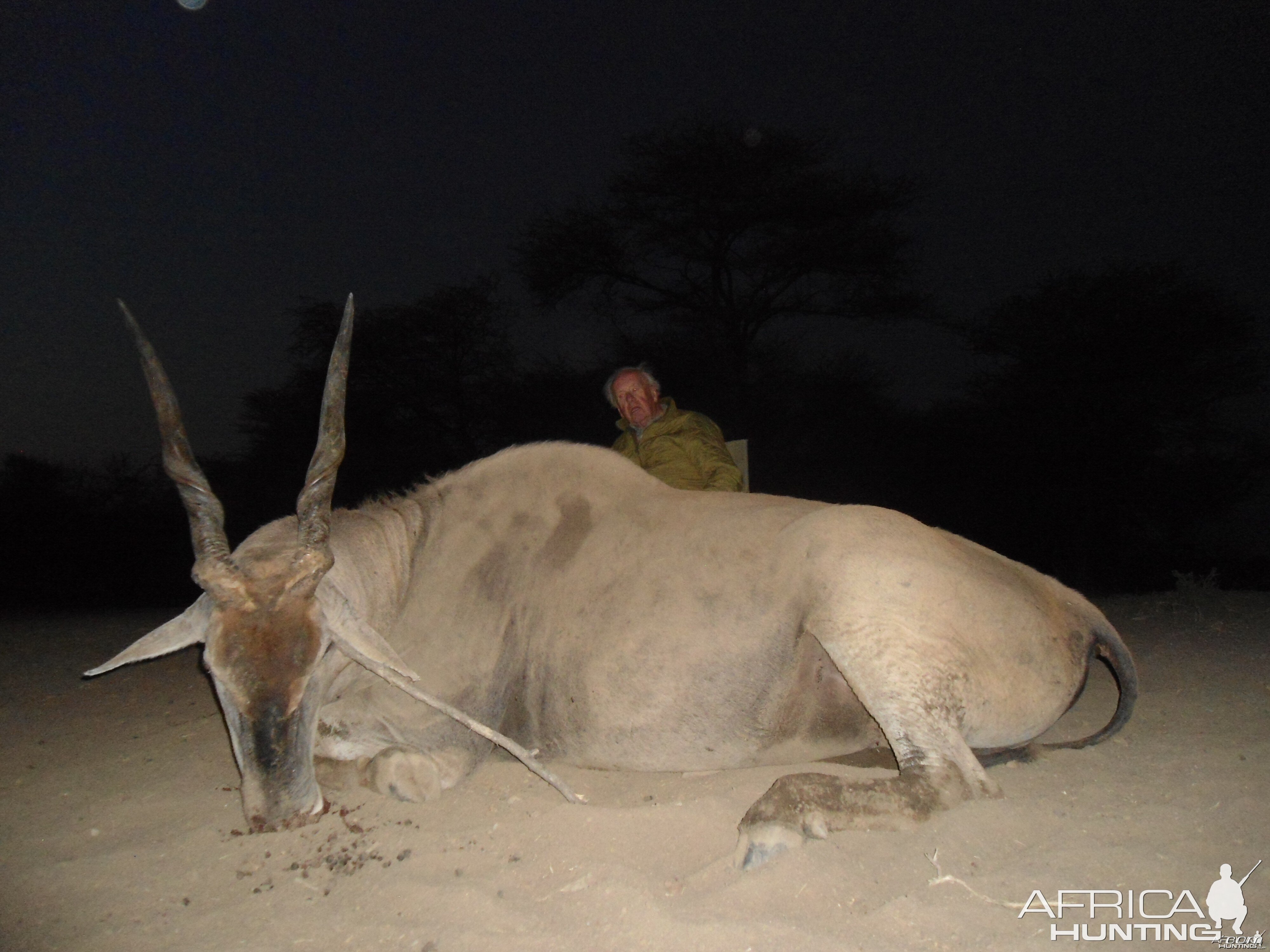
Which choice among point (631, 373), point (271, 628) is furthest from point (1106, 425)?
point (271, 628)

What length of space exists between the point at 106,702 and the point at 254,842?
2.67 meters

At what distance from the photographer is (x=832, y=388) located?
16750 mm

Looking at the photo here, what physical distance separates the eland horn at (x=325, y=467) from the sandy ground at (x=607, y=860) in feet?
2.92

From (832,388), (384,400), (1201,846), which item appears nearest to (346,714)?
(1201,846)

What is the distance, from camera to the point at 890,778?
3.00 metres

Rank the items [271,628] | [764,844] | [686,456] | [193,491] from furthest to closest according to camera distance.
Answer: [686,456]
[193,491]
[271,628]
[764,844]

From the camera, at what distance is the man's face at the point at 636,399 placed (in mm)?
5609

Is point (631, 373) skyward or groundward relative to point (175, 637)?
skyward

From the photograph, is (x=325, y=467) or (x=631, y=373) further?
(x=631, y=373)

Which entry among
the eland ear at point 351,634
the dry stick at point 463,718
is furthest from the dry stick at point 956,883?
the eland ear at point 351,634

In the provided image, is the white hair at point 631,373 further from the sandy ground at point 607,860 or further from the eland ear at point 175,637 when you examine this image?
the eland ear at point 175,637

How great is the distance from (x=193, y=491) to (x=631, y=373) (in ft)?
9.92

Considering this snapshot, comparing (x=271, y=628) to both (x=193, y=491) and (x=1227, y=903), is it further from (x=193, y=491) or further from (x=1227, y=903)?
(x=1227, y=903)

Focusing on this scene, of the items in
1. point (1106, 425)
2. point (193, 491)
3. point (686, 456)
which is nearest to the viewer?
point (193, 491)
